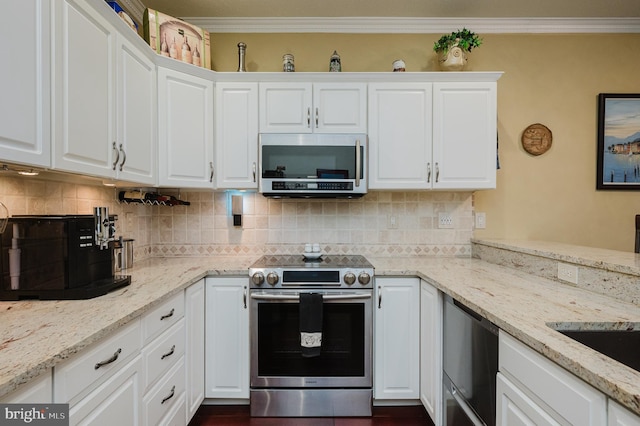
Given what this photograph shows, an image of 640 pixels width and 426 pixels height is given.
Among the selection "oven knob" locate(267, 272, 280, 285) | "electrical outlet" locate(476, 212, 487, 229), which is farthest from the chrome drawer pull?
"electrical outlet" locate(476, 212, 487, 229)

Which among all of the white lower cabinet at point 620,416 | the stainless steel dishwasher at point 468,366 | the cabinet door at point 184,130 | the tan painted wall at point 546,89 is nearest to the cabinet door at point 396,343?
the stainless steel dishwasher at point 468,366

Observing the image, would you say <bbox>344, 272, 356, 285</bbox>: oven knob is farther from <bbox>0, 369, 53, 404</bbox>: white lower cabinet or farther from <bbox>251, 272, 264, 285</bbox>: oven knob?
<bbox>0, 369, 53, 404</bbox>: white lower cabinet

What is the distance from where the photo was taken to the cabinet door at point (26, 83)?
3.23 feet

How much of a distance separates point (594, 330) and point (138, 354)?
67.6 inches

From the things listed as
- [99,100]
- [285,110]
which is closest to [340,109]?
[285,110]

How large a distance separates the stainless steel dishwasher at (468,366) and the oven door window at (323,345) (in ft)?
1.72

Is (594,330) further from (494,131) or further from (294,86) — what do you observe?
(294,86)

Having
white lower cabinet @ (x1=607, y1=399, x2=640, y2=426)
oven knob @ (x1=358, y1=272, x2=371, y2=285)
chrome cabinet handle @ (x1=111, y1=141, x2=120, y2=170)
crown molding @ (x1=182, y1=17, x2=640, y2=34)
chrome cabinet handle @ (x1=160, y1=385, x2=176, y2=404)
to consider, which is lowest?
chrome cabinet handle @ (x1=160, y1=385, x2=176, y2=404)

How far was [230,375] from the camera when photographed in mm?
1978

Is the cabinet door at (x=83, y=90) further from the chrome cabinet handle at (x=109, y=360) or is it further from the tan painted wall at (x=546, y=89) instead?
the tan painted wall at (x=546, y=89)

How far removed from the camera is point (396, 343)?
6.44 ft

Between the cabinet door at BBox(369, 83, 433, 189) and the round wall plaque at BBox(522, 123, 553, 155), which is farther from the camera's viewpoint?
the round wall plaque at BBox(522, 123, 553, 155)

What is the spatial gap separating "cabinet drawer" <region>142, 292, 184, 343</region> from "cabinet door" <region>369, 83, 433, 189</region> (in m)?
1.48

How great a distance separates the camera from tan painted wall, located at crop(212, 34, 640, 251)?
2.55 metres
